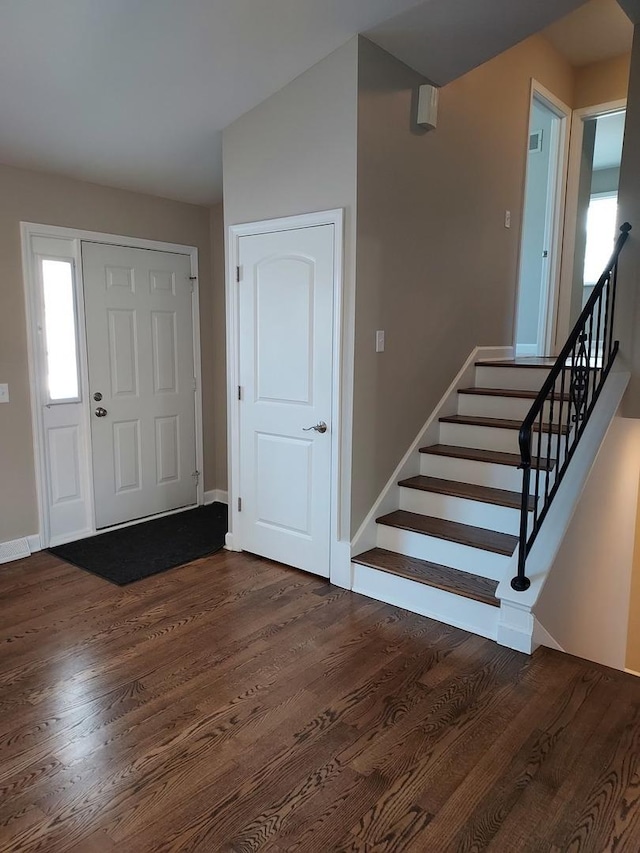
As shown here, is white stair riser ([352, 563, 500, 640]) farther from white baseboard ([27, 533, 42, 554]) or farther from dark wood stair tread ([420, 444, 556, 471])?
white baseboard ([27, 533, 42, 554])

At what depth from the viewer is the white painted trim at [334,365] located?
10.1ft

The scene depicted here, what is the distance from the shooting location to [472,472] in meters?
3.47

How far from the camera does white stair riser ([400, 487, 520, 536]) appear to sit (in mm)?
3127

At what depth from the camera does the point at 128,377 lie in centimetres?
426

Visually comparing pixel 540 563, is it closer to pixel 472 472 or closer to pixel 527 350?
pixel 472 472

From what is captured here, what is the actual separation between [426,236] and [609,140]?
385 cm

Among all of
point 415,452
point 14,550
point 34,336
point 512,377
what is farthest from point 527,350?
point 14,550

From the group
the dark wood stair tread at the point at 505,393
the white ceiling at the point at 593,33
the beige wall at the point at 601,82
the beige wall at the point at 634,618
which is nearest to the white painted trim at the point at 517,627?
the dark wood stair tread at the point at 505,393

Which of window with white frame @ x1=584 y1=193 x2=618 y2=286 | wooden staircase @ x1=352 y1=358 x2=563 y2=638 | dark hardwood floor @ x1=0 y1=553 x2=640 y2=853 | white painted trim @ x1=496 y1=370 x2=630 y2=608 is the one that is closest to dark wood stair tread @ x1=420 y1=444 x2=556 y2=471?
wooden staircase @ x1=352 y1=358 x2=563 y2=638

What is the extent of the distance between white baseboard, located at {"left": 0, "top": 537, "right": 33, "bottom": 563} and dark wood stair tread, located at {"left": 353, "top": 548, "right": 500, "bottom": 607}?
2132mm

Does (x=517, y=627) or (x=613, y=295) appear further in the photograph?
(x=613, y=295)

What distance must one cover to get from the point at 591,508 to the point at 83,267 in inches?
136

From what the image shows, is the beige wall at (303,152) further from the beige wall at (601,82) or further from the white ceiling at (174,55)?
the beige wall at (601,82)

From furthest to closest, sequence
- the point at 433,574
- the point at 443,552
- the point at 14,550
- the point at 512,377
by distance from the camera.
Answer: the point at 512,377, the point at 14,550, the point at 443,552, the point at 433,574
